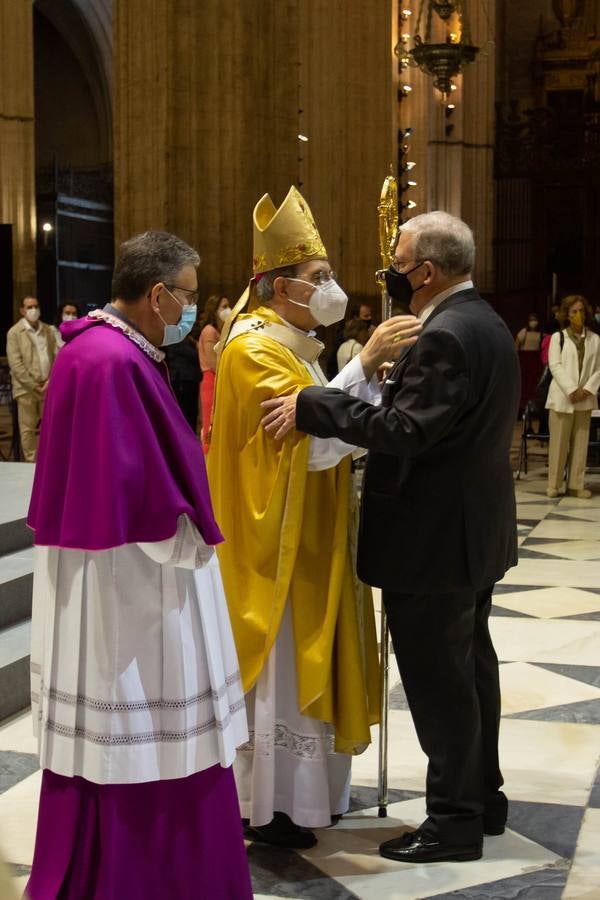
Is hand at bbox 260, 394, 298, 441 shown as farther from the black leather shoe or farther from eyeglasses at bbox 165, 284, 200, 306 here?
the black leather shoe

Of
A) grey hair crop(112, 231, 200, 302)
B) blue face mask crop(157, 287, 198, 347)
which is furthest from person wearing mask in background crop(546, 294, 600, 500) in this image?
grey hair crop(112, 231, 200, 302)

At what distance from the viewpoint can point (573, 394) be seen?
1127 cm

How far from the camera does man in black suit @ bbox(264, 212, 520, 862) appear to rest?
345 centimetres

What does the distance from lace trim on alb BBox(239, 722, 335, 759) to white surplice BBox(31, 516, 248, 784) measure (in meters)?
0.72

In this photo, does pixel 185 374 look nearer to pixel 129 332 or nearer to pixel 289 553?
pixel 289 553

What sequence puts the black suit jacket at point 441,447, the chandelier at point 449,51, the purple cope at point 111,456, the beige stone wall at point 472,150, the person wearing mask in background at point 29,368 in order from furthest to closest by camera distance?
the beige stone wall at point 472,150 < the chandelier at point 449,51 < the person wearing mask in background at point 29,368 < the black suit jacket at point 441,447 < the purple cope at point 111,456

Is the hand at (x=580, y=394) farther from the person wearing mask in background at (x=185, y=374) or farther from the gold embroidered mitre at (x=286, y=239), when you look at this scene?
the gold embroidered mitre at (x=286, y=239)

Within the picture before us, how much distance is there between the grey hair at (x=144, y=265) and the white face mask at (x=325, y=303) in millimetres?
803

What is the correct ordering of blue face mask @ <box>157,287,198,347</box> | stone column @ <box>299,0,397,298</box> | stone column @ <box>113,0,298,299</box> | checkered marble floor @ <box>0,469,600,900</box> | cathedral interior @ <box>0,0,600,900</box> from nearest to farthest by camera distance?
blue face mask @ <box>157,287,198,347</box> → checkered marble floor @ <box>0,469,600,900</box> → cathedral interior @ <box>0,0,600,900</box> → stone column @ <box>113,0,298,299</box> → stone column @ <box>299,0,397,298</box>

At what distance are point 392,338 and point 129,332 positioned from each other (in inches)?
36.7

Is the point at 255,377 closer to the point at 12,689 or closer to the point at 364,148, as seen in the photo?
the point at 12,689

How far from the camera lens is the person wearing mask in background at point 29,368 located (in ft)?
39.9

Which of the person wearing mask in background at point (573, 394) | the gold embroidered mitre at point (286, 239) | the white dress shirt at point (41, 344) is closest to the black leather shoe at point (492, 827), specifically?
the gold embroidered mitre at point (286, 239)

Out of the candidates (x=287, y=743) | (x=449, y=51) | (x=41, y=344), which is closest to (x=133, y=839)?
(x=287, y=743)
